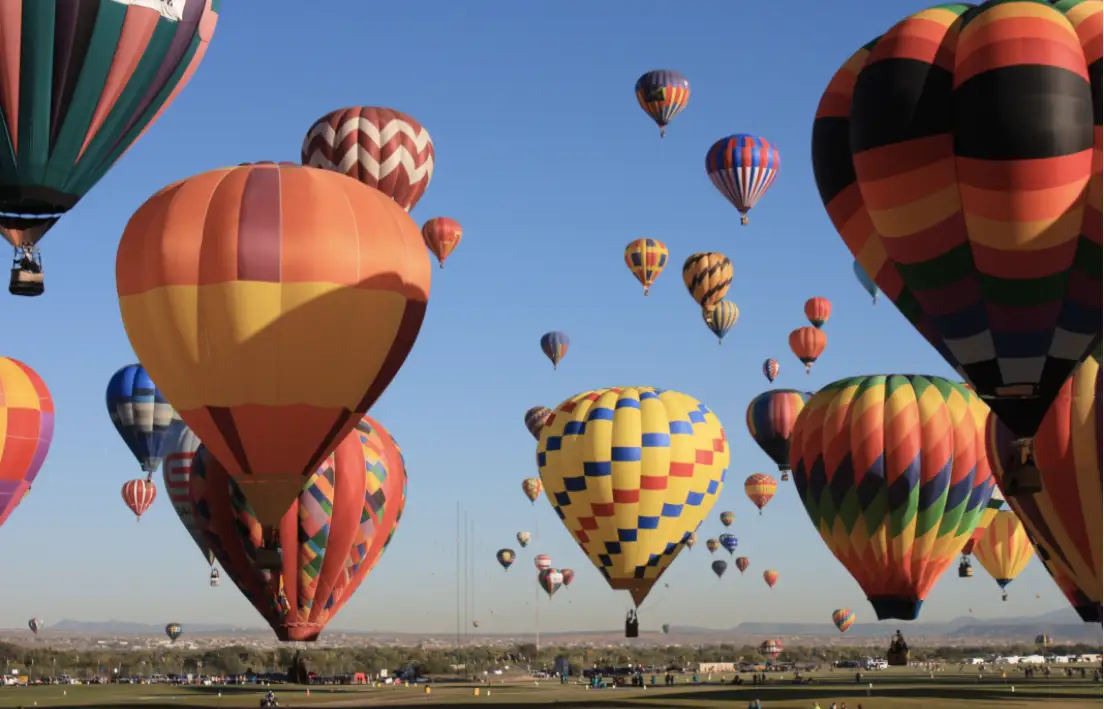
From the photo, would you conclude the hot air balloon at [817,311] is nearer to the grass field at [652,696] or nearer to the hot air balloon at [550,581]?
the grass field at [652,696]

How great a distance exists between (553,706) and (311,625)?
6.30m

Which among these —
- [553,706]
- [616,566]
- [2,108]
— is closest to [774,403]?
[616,566]

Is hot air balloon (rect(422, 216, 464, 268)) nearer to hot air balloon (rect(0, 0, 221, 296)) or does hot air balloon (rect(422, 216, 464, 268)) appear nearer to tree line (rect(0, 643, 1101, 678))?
hot air balloon (rect(0, 0, 221, 296))

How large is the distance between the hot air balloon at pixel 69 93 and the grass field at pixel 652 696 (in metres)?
16.6

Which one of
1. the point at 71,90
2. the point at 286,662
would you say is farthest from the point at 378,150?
the point at 286,662

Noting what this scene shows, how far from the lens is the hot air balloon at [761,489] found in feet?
241

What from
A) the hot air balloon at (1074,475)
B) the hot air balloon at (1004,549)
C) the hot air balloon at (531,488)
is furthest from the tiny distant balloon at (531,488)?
the hot air balloon at (1074,475)

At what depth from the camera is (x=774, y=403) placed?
56.6m

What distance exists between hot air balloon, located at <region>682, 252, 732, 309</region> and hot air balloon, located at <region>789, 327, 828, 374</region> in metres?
8.56

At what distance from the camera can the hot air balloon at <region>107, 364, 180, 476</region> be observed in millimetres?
49875

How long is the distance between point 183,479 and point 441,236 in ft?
46.9

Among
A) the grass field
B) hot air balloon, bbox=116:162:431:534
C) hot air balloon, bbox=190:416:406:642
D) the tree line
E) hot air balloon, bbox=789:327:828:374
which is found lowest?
the grass field

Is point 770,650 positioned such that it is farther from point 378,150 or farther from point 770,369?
point 378,150

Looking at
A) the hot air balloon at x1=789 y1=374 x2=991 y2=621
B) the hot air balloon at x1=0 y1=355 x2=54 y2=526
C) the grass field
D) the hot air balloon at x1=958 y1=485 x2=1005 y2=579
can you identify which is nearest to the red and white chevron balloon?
the hot air balloon at x1=0 y1=355 x2=54 y2=526
